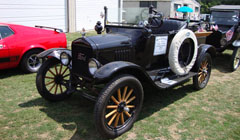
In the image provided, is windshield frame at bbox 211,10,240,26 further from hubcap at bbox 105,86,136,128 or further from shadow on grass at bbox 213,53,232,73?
hubcap at bbox 105,86,136,128

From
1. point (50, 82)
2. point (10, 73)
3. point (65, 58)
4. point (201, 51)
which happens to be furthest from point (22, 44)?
point (201, 51)

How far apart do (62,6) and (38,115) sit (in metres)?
9.84

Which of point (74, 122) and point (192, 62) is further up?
point (192, 62)

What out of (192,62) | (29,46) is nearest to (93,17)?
(29,46)

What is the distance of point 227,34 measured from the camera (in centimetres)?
658

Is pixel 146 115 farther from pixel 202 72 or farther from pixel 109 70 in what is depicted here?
pixel 202 72

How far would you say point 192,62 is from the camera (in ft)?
14.4

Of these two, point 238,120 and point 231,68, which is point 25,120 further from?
point 231,68

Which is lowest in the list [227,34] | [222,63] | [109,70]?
[222,63]

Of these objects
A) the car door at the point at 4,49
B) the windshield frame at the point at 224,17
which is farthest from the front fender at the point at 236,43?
the car door at the point at 4,49

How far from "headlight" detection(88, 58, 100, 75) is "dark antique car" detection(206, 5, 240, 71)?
411 centimetres

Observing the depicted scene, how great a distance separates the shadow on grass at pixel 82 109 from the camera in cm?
321

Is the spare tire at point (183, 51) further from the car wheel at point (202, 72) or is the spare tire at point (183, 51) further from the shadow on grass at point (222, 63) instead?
the shadow on grass at point (222, 63)

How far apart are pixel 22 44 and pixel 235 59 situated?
19.4 feet
